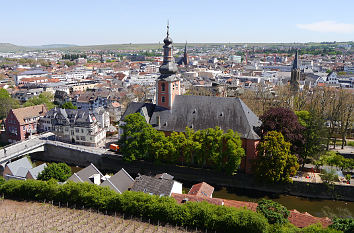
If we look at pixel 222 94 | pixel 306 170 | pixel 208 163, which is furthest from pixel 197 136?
pixel 222 94

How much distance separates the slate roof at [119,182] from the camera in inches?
1769

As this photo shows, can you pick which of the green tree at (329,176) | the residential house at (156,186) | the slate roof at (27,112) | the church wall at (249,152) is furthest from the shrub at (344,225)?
the slate roof at (27,112)

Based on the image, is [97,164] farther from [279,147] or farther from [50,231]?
[279,147]

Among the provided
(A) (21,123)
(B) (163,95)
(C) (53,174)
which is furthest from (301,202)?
(A) (21,123)

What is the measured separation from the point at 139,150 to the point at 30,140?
26780 mm

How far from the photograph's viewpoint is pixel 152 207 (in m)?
35.5

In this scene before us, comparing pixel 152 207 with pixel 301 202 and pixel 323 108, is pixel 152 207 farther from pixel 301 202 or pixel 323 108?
pixel 323 108

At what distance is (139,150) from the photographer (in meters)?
55.8

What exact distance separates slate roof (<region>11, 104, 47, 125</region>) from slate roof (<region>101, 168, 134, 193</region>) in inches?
1500

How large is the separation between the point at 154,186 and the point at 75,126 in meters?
33.3

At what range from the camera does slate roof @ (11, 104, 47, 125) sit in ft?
244

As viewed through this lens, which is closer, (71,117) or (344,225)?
(344,225)

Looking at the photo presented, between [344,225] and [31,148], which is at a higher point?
[344,225]

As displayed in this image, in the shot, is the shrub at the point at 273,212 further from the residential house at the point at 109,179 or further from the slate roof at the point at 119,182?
the residential house at the point at 109,179
